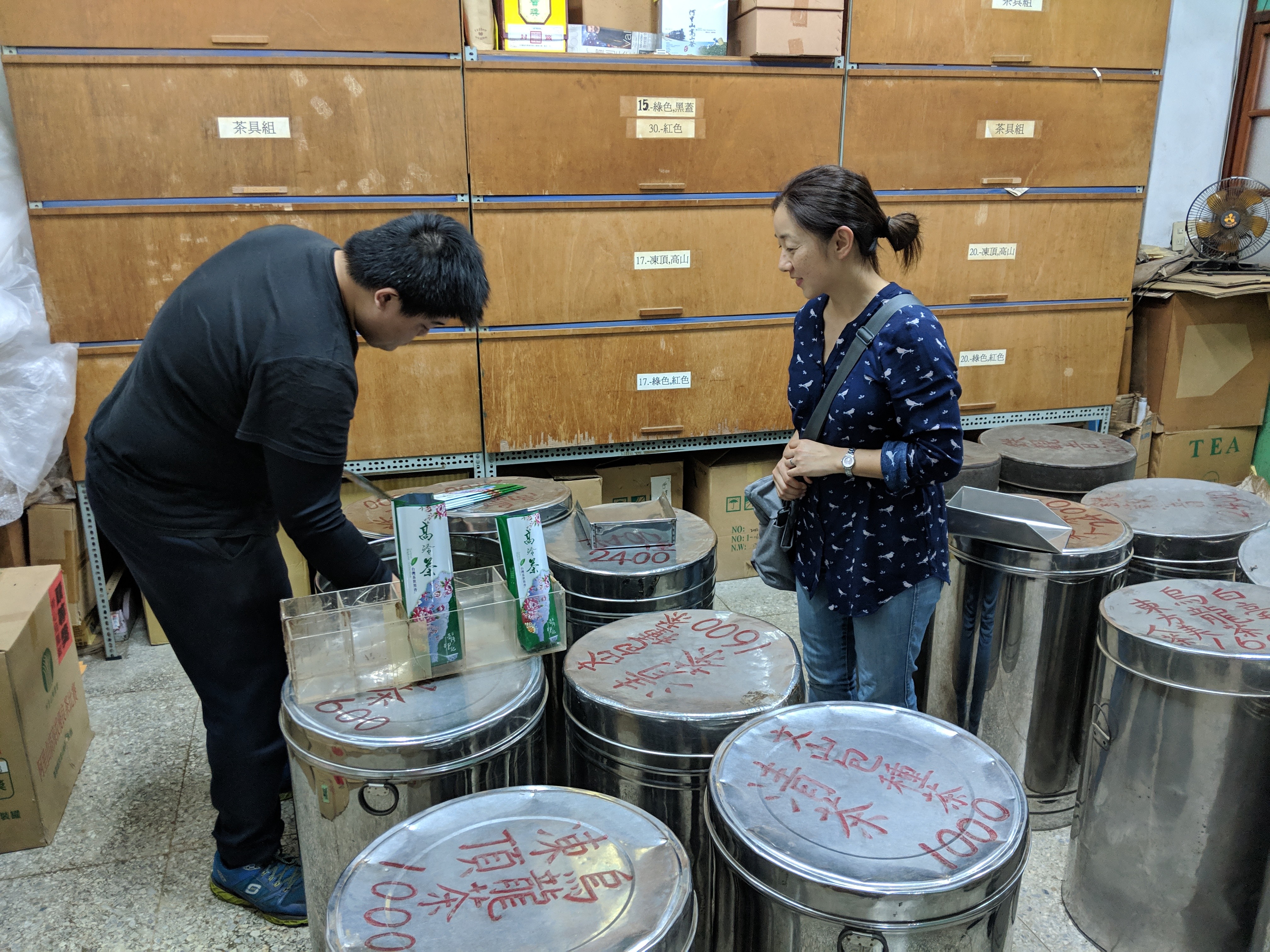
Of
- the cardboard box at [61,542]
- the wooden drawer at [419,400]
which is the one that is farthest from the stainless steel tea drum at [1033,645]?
the cardboard box at [61,542]

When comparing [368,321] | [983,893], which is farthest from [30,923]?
[983,893]

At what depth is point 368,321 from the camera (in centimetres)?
147

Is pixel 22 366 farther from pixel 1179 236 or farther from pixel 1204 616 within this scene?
pixel 1179 236

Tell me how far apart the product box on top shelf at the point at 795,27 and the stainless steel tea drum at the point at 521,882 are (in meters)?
2.60

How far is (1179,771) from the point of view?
1546 millimetres

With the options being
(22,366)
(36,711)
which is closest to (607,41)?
(22,366)

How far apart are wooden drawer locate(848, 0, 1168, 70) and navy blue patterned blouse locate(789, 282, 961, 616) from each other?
1816 mm

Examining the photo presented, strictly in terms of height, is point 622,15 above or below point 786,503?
above

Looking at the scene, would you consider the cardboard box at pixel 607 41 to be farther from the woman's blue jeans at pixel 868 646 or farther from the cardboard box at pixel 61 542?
the cardboard box at pixel 61 542

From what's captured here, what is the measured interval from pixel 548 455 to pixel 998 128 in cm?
203

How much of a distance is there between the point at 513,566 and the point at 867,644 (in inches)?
27.6

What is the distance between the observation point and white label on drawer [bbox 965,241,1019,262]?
3.24 metres

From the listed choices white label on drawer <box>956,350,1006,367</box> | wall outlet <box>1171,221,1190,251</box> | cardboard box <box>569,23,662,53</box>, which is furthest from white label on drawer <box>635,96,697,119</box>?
wall outlet <box>1171,221,1190,251</box>

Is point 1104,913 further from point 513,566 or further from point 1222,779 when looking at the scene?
point 513,566
